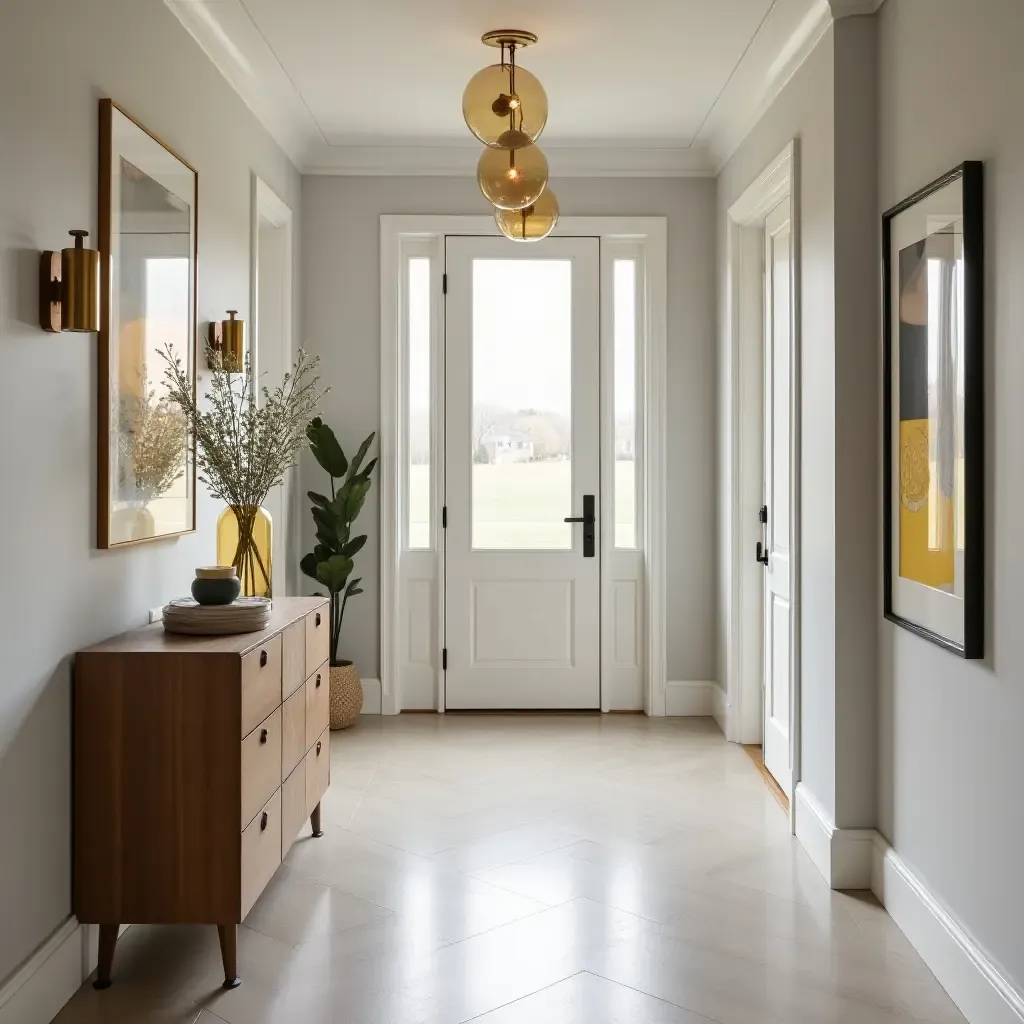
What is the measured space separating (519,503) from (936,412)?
2977 mm

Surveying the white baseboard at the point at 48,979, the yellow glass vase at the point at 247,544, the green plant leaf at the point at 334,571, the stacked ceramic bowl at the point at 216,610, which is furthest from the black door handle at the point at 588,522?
the white baseboard at the point at 48,979

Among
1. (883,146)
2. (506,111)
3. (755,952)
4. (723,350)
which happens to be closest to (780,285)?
(723,350)

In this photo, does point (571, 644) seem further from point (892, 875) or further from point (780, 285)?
point (892, 875)

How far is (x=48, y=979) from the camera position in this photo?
2422 millimetres

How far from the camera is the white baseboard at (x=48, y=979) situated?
7.41ft

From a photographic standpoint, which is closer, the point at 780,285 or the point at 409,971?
the point at 409,971

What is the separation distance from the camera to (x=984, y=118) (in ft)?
7.99

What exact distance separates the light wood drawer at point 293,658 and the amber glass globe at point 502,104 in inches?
62.5

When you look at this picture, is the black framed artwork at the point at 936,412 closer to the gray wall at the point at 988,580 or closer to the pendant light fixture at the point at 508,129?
the gray wall at the point at 988,580

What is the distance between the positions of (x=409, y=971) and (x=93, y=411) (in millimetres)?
1653

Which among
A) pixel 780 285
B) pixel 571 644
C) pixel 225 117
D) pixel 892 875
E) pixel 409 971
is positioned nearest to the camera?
pixel 409 971

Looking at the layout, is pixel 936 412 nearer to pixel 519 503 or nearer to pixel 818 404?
pixel 818 404

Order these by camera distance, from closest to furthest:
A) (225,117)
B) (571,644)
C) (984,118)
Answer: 1. (984,118)
2. (225,117)
3. (571,644)

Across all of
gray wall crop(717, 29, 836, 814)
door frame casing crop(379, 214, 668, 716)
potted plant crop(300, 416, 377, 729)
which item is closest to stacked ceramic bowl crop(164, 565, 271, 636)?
gray wall crop(717, 29, 836, 814)
